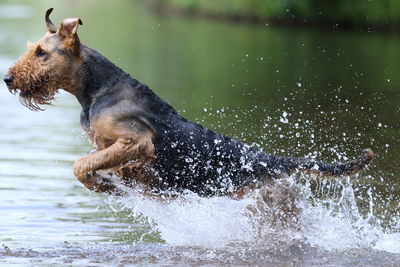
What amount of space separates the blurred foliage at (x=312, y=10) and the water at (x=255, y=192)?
5.67 meters

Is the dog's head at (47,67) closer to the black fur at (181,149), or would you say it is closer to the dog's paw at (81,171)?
the black fur at (181,149)

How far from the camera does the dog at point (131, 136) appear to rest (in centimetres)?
738

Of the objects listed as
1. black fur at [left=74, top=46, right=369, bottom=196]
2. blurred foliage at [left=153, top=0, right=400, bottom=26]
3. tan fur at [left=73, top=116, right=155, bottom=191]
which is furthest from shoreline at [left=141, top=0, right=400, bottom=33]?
tan fur at [left=73, top=116, right=155, bottom=191]

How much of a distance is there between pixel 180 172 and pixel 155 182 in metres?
0.24

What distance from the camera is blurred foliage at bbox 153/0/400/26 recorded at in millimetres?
32188

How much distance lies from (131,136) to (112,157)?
25 cm

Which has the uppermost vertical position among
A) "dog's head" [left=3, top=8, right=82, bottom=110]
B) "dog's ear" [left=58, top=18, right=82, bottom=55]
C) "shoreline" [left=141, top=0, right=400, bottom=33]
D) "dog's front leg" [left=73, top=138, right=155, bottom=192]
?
"shoreline" [left=141, top=0, right=400, bottom=33]

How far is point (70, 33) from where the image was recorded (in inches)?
293

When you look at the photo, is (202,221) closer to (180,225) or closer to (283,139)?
(180,225)

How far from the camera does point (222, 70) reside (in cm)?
2198

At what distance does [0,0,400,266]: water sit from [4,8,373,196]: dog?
208mm

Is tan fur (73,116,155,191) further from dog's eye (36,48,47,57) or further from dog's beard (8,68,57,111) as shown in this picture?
dog's eye (36,48,47,57)

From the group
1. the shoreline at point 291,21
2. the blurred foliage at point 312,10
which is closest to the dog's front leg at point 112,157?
the blurred foliage at point 312,10

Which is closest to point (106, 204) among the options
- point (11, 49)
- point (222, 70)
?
point (222, 70)
